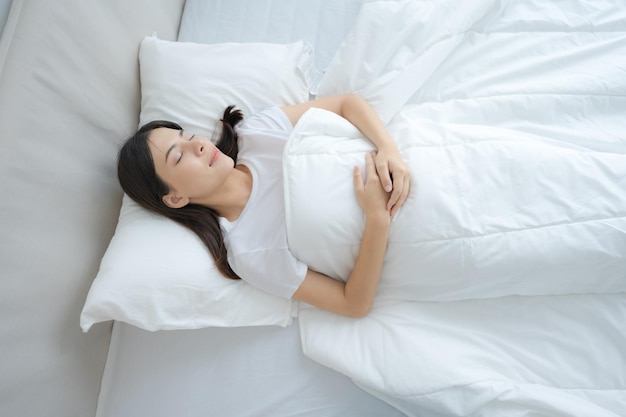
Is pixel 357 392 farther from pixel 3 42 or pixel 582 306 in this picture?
pixel 3 42

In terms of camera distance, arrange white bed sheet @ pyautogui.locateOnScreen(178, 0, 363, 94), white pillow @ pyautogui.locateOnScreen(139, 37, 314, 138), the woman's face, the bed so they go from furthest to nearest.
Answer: white bed sheet @ pyautogui.locateOnScreen(178, 0, 363, 94) < white pillow @ pyautogui.locateOnScreen(139, 37, 314, 138) < the woman's face < the bed

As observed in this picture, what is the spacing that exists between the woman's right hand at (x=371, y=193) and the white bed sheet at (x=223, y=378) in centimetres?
35

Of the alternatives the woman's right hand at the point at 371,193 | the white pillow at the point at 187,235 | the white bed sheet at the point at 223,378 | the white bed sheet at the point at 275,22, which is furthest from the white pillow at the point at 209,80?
the white bed sheet at the point at 223,378

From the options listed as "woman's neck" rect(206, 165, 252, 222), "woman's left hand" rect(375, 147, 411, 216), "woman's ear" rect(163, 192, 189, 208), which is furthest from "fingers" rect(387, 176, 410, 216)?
"woman's ear" rect(163, 192, 189, 208)

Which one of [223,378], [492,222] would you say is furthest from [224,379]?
[492,222]

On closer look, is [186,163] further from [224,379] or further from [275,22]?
[275,22]

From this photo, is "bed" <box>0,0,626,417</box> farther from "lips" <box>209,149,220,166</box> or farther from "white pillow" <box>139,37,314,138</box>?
"lips" <box>209,149,220,166</box>

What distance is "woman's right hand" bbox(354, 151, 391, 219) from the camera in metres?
0.89

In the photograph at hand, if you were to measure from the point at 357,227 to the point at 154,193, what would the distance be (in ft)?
1.54

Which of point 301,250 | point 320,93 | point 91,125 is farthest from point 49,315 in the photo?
point 320,93

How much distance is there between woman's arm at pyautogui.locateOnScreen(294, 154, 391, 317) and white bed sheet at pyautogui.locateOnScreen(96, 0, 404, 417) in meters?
0.13

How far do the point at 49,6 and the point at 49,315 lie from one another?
2.09 feet

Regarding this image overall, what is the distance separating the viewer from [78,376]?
92 centimetres

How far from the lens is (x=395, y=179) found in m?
0.89
